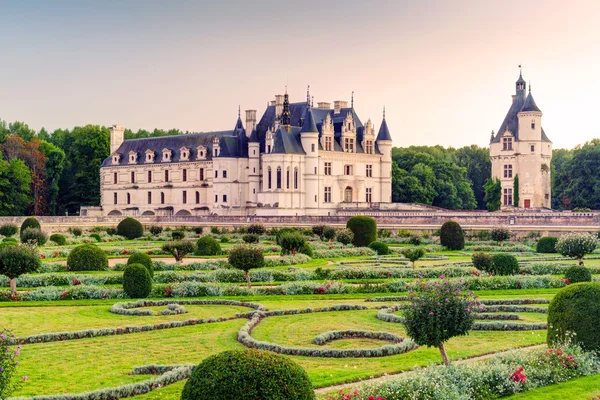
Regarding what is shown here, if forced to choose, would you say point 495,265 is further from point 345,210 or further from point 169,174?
point 169,174

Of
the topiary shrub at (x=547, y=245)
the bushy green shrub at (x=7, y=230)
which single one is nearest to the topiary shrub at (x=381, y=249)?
the topiary shrub at (x=547, y=245)

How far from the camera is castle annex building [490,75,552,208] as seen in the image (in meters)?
63.8

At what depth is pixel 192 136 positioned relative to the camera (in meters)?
80.8

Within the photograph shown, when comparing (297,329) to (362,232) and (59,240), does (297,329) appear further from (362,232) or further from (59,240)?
(59,240)

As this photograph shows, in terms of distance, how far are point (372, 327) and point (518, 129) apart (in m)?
50.7

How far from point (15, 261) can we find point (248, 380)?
15.9 meters

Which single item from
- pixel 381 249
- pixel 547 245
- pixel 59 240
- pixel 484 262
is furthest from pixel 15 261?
pixel 547 245

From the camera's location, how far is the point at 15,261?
2283 centimetres

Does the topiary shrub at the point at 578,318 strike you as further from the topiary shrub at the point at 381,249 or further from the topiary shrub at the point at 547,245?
the topiary shrub at the point at 547,245

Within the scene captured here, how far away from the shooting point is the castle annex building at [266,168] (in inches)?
2677

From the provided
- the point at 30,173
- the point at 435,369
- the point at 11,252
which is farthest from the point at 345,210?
the point at 435,369

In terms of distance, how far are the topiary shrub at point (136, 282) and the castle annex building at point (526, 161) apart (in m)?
46.1

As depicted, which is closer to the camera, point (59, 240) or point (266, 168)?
point (59, 240)

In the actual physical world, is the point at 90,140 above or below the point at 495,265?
above
